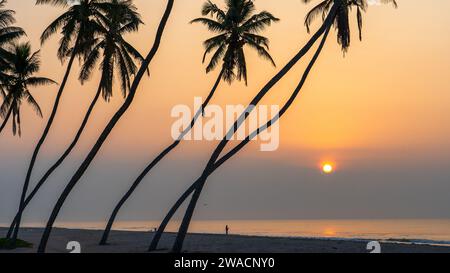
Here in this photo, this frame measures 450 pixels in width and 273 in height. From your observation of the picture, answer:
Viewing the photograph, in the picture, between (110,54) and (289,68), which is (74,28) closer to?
(110,54)

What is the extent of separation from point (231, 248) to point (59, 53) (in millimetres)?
14515

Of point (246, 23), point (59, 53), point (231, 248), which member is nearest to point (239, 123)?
point (231, 248)

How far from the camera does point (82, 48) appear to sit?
34.3m

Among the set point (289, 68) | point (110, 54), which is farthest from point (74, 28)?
point (289, 68)
